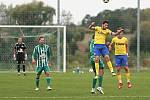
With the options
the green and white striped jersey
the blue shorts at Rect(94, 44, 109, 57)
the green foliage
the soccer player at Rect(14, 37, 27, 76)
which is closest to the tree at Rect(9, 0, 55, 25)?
the green foliage

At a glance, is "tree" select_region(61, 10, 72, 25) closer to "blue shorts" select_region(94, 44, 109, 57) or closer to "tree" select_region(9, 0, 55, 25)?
"tree" select_region(9, 0, 55, 25)

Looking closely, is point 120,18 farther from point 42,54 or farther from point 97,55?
point 97,55

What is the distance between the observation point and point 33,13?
134 ft

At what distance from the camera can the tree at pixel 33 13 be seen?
132 ft

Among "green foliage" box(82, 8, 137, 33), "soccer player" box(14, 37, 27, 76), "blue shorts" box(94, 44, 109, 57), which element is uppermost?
"green foliage" box(82, 8, 137, 33)

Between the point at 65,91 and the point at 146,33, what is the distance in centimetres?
2166

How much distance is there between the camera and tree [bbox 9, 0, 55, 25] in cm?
4034

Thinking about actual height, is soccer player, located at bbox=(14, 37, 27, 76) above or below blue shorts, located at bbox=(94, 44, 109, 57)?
below

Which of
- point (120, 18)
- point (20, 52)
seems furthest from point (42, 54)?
point (120, 18)

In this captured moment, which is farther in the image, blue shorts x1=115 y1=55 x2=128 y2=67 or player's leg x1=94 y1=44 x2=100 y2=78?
blue shorts x1=115 y1=55 x2=128 y2=67

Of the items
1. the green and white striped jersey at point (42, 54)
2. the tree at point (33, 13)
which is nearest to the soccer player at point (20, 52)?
the tree at point (33, 13)

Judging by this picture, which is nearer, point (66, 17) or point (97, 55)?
point (97, 55)

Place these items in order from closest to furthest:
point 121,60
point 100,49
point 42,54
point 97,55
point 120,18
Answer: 1. point 97,55
2. point 100,49
3. point 42,54
4. point 121,60
5. point 120,18

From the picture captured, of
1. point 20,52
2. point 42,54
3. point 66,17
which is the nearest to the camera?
point 42,54
